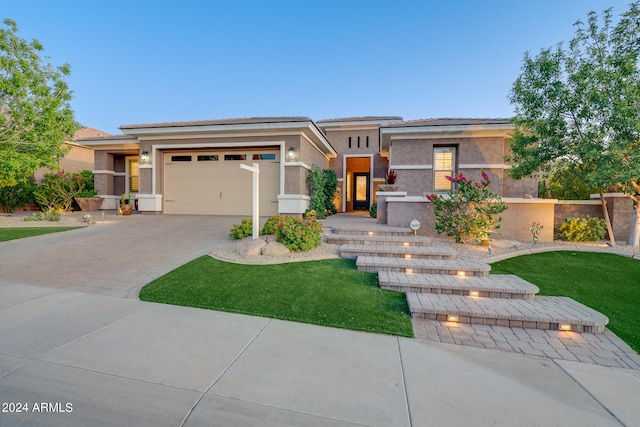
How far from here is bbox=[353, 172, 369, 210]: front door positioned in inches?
695

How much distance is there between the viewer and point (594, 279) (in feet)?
16.0

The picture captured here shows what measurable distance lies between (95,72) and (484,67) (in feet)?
117

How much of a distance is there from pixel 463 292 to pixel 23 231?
1185 cm

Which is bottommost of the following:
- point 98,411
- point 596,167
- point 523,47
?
point 98,411

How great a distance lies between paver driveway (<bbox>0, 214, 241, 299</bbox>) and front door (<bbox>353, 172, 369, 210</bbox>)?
1059 cm

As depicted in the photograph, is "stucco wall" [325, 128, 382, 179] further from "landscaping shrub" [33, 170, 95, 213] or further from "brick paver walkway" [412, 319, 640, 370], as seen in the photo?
"brick paver walkway" [412, 319, 640, 370]

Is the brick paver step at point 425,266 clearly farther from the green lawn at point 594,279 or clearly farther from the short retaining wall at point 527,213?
the short retaining wall at point 527,213

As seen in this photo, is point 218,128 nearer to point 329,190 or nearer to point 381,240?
point 329,190

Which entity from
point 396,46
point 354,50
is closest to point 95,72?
point 354,50

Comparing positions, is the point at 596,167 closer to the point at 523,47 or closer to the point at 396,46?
the point at 523,47

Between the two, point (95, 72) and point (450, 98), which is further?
point (95, 72)

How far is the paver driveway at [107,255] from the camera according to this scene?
4.39 metres

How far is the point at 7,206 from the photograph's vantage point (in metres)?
12.3

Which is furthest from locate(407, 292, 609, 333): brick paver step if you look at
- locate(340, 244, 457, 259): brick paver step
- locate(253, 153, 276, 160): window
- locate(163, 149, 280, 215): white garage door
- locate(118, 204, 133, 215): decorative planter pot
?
locate(118, 204, 133, 215): decorative planter pot
